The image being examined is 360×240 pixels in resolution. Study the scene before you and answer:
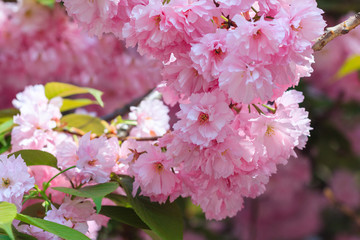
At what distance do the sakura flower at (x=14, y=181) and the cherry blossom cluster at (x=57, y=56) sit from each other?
782 millimetres

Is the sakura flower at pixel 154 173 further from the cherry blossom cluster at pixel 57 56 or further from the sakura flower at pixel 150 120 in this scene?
the cherry blossom cluster at pixel 57 56

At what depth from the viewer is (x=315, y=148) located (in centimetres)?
189

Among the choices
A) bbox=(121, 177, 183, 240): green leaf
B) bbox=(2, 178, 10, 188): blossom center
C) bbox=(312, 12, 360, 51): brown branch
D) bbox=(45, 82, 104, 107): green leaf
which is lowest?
bbox=(121, 177, 183, 240): green leaf

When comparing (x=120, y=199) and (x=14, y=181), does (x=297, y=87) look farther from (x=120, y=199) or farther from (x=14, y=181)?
(x=14, y=181)

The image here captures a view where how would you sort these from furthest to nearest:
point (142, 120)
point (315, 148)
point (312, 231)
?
point (312, 231), point (315, 148), point (142, 120)

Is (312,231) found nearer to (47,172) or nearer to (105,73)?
(105,73)

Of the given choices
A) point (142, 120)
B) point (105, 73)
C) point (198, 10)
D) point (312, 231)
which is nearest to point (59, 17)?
point (105, 73)

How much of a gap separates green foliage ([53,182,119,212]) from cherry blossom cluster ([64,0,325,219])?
0.04 m

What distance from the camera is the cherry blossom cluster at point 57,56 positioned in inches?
54.7

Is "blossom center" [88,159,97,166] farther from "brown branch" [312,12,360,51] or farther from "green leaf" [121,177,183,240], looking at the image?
"brown branch" [312,12,360,51]

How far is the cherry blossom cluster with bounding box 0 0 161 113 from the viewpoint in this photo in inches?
54.7

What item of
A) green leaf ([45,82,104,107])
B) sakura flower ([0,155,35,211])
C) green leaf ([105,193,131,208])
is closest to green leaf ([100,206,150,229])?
green leaf ([105,193,131,208])

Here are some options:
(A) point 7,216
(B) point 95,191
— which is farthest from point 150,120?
(A) point 7,216

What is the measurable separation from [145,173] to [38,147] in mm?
192
